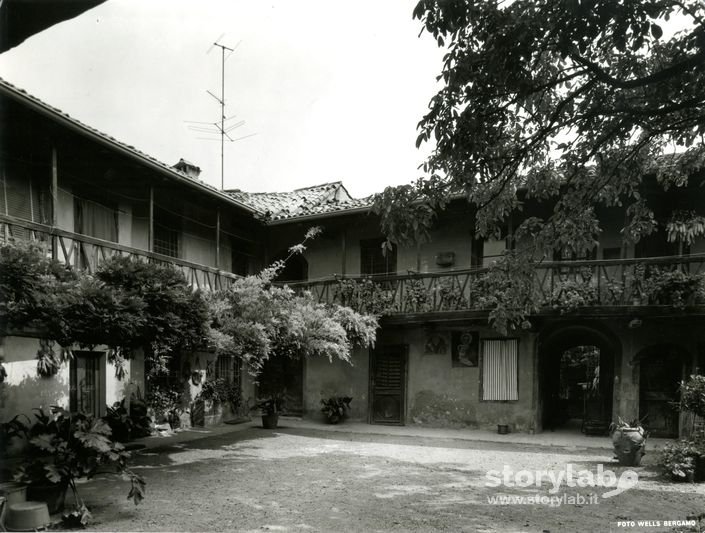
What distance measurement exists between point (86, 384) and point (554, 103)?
1131 cm

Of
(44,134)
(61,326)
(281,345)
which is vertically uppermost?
Answer: (44,134)

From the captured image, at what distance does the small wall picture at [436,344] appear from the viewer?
16078 millimetres

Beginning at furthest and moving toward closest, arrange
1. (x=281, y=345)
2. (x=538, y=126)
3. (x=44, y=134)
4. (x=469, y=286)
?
(x=469, y=286) < (x=281, y=345) < (x=44, y=134) < (x=538, y=126)

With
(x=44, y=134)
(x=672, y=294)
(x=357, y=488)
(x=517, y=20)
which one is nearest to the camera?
(x=517, y=20)

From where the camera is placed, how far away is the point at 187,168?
18.3 meters

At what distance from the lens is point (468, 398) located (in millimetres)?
15516

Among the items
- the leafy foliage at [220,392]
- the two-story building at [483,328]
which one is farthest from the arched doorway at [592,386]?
the leafy foliage at [220,392]

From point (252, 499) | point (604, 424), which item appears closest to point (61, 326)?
point (252, 499)

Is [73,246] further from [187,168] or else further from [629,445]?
[629,445]

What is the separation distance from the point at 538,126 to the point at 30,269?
6.46 metres

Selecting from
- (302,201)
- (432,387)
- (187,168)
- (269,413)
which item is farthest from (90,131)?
(302,201)

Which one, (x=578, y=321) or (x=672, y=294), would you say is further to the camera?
(x=578, y=321)

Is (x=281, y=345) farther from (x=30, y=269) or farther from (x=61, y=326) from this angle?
(x=30, y=269)

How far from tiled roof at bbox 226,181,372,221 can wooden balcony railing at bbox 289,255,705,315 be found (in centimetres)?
224
